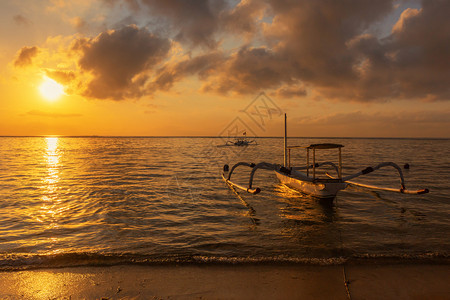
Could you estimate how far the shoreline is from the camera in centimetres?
562

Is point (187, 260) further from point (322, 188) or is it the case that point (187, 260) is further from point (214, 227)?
point (322, 188)

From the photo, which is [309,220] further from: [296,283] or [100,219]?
[100,219]

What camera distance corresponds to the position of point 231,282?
6176 mm

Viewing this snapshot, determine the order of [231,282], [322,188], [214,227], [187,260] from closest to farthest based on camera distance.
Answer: [231,282] < [187,260] < [214,227] < [322,188]

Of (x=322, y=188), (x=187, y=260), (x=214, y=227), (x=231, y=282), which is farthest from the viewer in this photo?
(x=322, y=188)

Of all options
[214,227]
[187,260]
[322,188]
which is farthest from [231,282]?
[322,188]

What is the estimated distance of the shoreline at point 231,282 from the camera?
562cm

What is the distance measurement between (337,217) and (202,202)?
7.53 meters

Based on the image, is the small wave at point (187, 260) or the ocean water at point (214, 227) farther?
the ocean water at point (214, 227)

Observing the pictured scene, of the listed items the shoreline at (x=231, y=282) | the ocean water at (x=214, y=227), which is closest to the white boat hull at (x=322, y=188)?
the ocean water at (x=214, y=227)

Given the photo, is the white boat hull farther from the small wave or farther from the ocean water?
the small wave

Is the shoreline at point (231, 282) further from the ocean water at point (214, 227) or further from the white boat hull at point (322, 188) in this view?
the white boat hull at point (322, 188)

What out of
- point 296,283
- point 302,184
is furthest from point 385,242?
point 302,184

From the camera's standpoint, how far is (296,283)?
6.07 m
